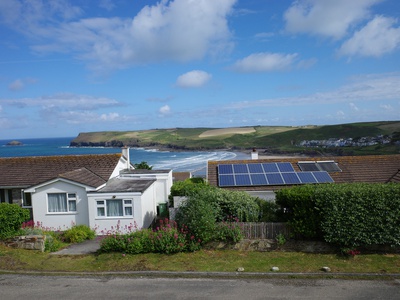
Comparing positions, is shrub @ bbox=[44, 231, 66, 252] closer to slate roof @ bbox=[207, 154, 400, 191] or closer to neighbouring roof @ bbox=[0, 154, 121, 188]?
neighbouring roof @ bbox=[0, 154, 121, 188]

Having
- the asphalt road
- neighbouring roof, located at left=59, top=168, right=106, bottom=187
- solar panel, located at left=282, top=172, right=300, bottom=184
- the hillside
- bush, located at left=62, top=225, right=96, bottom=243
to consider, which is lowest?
the asphalt road

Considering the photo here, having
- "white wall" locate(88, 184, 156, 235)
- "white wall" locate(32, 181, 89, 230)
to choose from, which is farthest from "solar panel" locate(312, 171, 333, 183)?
"white wall" locate(32, 181, 89, 230)

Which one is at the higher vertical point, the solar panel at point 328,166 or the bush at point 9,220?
the solar panel at point 328,166

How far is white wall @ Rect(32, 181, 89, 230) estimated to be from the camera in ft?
57.1

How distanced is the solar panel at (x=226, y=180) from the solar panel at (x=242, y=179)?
288 mm

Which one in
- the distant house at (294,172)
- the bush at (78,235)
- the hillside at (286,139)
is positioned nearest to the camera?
the bush at (78,235)

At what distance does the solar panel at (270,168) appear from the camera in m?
20.1

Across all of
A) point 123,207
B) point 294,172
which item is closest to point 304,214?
point 294,172

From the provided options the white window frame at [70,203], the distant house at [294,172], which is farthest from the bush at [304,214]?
the white window frame at [70,203]

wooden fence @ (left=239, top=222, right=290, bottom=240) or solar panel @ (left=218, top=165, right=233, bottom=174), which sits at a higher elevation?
solar panel @ (left=218, top=165, right=233, bottom=174)

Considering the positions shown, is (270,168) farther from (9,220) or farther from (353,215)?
(9,220)

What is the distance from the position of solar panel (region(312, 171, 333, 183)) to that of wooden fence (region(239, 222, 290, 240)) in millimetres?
6988

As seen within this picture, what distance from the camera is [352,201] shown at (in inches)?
474

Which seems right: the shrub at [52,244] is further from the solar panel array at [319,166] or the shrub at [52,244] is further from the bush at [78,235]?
the solar panel array at [319,166]
